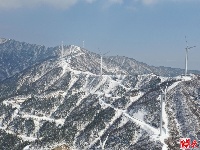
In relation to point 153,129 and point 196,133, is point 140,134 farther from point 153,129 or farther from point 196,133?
point 196,133

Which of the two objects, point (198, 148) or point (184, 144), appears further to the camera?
point (198, 148)

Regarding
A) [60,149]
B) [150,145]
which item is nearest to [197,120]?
[150,145]

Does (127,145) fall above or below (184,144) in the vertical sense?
below

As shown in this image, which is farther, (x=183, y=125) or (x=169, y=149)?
(x=183, y=125)

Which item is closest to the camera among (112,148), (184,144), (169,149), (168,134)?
(184,144)

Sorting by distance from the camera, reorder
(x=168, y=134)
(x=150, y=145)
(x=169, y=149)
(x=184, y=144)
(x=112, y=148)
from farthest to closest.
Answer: (x=112, y=148) < (x=168, y=134) < (x=150, y=145) < (x=169, y=149) < (x=184, y=144)

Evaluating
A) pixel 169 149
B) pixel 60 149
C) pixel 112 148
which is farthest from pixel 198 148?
pixel 60 149

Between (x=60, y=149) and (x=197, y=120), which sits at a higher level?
(x=197, y=120)

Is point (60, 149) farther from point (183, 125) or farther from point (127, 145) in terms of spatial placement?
point (183, 125)

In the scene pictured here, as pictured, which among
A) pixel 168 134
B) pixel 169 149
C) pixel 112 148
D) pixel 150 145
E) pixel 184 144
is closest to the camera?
pixel 184 144
